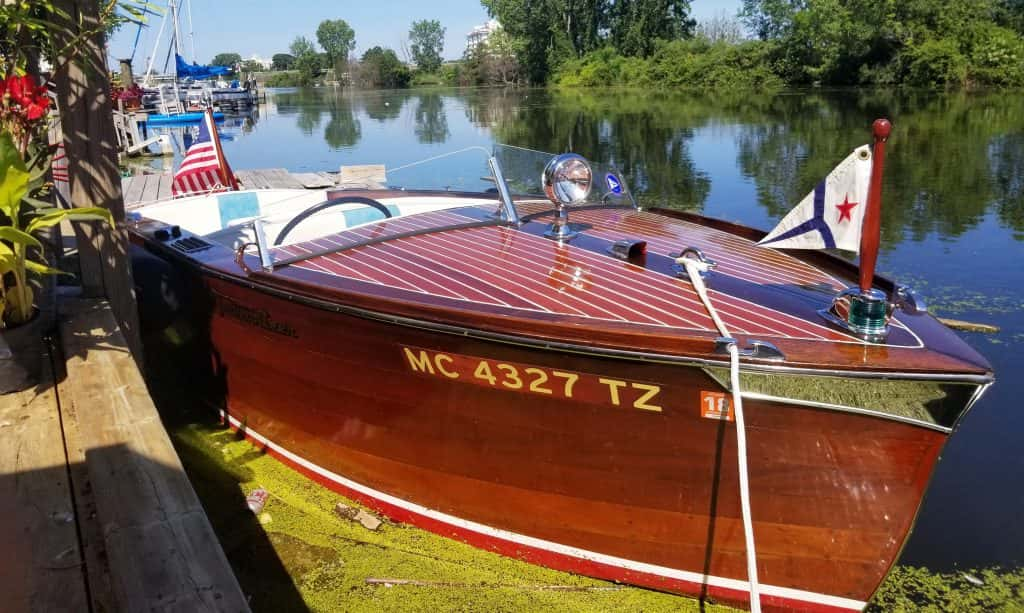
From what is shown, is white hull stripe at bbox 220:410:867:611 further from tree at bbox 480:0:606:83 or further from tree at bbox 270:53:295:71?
tree at bbox 270:53:295:71

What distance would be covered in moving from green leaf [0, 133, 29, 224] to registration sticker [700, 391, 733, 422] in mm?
2578

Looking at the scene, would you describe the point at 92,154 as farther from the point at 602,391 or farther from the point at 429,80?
the point at 429,80

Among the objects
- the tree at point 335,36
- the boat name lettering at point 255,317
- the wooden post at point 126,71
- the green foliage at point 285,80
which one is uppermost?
the tree at point 335,36

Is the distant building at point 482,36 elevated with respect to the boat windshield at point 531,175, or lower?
elevated

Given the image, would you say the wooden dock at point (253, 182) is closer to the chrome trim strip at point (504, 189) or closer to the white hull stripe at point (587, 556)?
the chrome trim strip at point (504, 189)

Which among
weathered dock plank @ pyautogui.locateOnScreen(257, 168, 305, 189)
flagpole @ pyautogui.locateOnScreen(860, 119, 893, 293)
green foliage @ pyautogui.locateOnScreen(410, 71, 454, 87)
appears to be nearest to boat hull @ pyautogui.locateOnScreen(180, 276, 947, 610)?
flagpole @ pyautogui.locateOnScreen(860, 119, 893, 293)

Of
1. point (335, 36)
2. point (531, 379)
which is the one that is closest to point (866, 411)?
point (531, 379)

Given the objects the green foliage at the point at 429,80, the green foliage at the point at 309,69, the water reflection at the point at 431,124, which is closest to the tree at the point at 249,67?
the green foliage at the point at 309,69

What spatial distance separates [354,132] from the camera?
2828 cm

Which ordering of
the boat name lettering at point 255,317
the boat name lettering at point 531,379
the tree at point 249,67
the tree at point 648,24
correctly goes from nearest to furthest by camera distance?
the boat name lettering at point 531,379, the boat name lettering at point 255,317, the tree at point 648,24, the tree at point 249,67

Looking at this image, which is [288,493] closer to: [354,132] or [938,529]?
[938,529]

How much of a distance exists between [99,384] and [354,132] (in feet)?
88.0

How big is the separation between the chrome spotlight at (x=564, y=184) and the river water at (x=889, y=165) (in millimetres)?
2609

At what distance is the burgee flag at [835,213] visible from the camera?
105 inches
